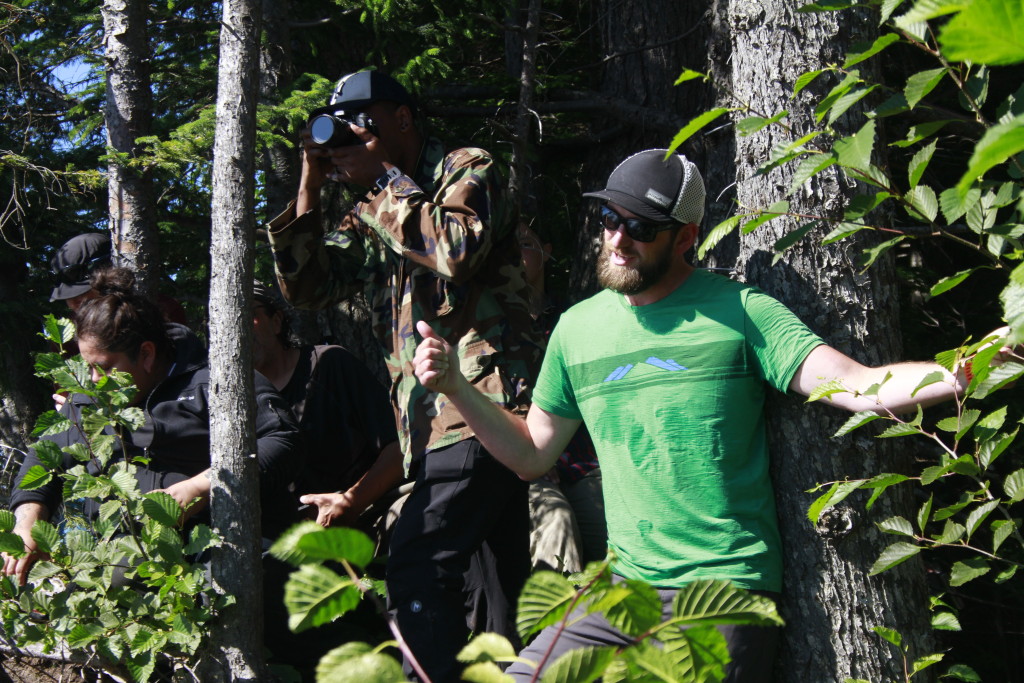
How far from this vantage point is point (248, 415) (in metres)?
3.13

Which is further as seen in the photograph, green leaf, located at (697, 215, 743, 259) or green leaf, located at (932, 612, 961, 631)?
green leaf, located at (932, 612, 961, 631)

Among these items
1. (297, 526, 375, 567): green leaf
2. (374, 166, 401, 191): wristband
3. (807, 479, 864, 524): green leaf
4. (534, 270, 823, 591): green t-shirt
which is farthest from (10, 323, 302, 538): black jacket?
(297, 526, 375, 567): green leaf

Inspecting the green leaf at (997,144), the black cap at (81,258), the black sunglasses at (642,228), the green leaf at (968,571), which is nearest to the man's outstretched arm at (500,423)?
the black sunglasses at (642,228)

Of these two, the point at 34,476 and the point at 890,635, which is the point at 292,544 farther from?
the point at 34,476

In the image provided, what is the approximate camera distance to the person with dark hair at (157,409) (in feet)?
11.8

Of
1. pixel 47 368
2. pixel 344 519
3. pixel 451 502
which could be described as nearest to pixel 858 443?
pixel 451 502

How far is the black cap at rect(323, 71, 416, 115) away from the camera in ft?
11.2

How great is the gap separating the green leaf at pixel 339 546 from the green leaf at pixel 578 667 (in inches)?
10.3

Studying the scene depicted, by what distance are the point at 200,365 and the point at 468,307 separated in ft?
4.00

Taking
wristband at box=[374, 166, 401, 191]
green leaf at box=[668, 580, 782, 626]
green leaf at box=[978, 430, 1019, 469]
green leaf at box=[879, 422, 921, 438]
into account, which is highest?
wristband at box=[374, 166, 401, 191]

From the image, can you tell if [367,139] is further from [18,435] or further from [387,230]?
[18,435]

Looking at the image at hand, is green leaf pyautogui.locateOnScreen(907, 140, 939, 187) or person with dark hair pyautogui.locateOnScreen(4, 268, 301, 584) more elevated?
green leaf pyautogui.locateOnScreen(907, 140, 939, 187)

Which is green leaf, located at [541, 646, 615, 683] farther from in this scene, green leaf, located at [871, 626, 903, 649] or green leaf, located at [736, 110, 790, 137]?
green leaf, located at [871, 626, 903, 649]

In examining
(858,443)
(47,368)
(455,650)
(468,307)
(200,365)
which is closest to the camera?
(858,443)
